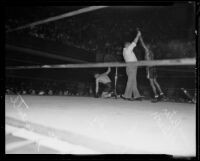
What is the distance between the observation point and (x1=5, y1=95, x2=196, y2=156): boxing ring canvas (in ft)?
4.88

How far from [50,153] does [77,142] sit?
0.62ft

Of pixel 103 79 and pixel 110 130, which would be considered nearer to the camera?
pixel 110 130

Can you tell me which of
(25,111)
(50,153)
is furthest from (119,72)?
(50,153)

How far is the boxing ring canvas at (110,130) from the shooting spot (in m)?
1.49

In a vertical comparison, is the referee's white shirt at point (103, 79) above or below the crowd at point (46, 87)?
above

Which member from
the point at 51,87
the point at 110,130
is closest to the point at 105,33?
the point at 51,87

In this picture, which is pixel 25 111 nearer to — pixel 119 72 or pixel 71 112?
pixel 71 112

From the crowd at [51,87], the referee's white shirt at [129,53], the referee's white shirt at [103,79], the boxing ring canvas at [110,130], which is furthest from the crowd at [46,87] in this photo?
the boxing ring canvas at [110,130]

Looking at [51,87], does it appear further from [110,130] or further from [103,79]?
[110,130]

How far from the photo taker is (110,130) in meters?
1.66

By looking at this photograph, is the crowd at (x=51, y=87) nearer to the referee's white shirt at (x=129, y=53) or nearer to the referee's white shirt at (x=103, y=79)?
the referee's white shirt at (x=103, y=79)

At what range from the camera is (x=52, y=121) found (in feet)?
6.17

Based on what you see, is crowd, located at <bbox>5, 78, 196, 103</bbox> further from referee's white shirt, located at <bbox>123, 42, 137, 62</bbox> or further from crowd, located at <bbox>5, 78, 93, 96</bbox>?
referee's white shirt, located at <bbox>123, 42, 137, 62</bbox>

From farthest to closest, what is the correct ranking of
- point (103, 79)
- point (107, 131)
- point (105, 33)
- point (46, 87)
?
point (46, 87), point (105, 33), point (103, 79), point (107, 131)
